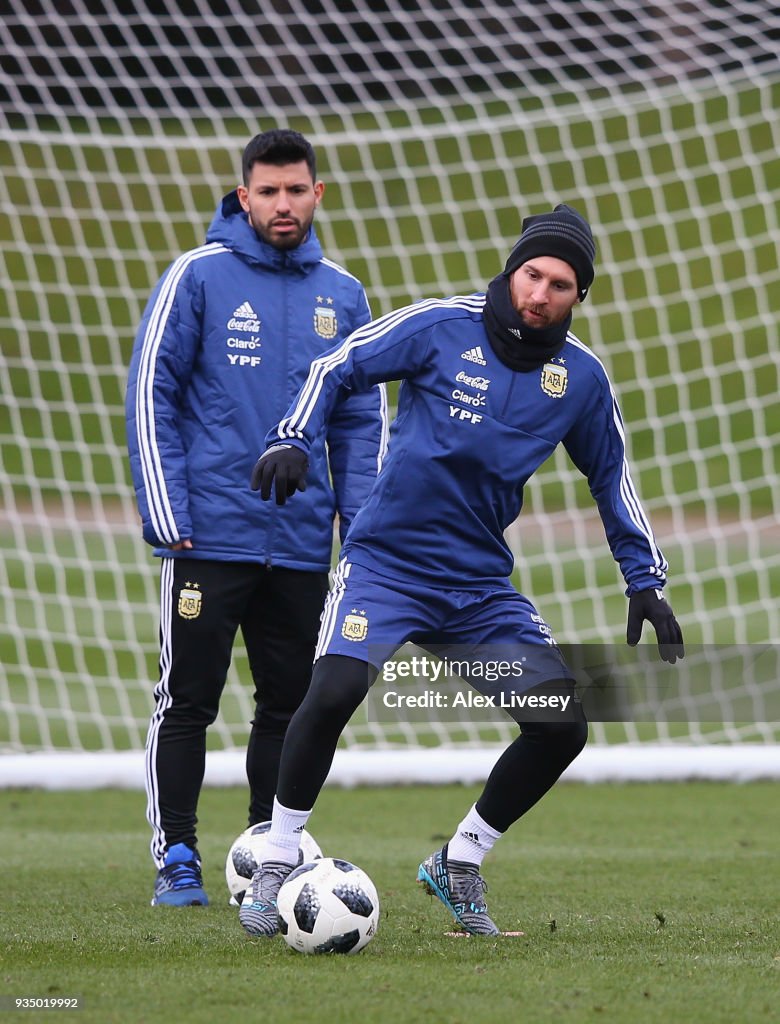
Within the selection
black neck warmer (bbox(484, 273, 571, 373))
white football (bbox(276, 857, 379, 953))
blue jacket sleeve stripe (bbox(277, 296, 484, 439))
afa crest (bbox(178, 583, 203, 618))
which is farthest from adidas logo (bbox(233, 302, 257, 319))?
white football (bbox(276, 857, 379, 953))

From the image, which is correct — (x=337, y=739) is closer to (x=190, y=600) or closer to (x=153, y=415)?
(x=190, y=600)

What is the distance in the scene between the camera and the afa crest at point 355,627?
3.96 m

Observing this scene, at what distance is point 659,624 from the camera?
415 cm

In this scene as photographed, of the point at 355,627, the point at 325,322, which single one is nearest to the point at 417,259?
the point at 325,322

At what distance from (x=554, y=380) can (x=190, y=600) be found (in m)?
1.30

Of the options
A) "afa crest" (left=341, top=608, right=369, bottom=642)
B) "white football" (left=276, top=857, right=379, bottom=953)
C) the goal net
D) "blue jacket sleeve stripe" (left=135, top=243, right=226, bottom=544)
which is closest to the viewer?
"white football" (left=276, top=857, right=379, bottom=953)

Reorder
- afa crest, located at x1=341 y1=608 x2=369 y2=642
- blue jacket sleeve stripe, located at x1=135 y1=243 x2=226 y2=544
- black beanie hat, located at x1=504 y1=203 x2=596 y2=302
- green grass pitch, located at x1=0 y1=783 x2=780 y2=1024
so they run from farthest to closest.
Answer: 1. blue jacket sleeve stripe, located at x1=135 y1=243 x2=226 y2=544
2. black beanie hat, located at x1=504 y1=203 x2=596 y2=302
3. afa crest, located at x1=341 y1=608 x2=369 y2=642
4. green grass pitch, located at x1=0 y1=783 x2=780 y2=1024

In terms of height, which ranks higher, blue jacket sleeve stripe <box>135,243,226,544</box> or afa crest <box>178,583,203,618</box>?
blue jacket sleeve stripe <box>135,243,226,544</box>

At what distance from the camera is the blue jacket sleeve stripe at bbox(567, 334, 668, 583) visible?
4234 mm

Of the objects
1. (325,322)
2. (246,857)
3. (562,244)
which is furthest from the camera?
(325,322)

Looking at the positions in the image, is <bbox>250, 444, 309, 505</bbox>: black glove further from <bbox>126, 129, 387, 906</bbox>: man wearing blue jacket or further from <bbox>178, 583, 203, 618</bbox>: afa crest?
<bbox>178, 583, 203, 618</bbox>: afa crest

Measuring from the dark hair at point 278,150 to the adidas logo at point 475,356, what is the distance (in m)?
0.99

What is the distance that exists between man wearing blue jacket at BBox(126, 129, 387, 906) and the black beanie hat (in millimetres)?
905

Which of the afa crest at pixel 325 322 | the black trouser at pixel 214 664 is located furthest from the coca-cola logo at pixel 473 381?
the black trouser at pixel 214 664
